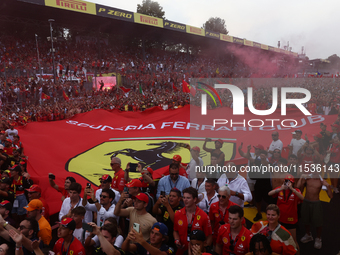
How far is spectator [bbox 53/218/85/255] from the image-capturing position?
300 centimetres

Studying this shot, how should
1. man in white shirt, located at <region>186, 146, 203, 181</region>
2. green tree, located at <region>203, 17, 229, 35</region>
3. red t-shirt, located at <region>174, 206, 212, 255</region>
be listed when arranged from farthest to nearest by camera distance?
green tree, located at <region>203, 17, 229, 35</region>, man in white shirt, located at <region>186, 146, 203, 181</region>, red t-shirt, located at <region>174, 206, 212, 255</region>

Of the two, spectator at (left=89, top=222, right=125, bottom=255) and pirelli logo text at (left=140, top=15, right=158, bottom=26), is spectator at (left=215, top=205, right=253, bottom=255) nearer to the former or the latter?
spectator at (left=89, top=222, right=125, bottom=255)

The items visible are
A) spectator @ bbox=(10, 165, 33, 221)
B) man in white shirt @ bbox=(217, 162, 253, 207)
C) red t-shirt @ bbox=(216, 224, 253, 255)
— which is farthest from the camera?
spectator @ bbox=(10, 165, 33, 221)

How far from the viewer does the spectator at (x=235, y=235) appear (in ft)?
9.86

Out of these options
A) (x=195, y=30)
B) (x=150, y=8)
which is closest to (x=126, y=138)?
(x=195, y=30)

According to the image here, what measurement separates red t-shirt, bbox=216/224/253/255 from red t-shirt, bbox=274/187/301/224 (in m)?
1.23

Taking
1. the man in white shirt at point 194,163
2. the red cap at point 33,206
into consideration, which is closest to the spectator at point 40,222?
the red cap at point 33,206

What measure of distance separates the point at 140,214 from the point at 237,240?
1.27 meters

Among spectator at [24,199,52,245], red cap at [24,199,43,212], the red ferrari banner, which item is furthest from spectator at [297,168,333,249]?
red cap at [24,199,43,212]

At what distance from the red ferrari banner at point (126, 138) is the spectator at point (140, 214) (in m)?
2.19

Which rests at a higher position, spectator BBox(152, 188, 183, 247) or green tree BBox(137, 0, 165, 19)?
green tree BBox(137, 0, 165, 19)

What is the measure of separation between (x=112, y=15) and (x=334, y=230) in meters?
24.7

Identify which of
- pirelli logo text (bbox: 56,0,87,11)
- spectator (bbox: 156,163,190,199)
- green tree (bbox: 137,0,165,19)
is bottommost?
spectator (bbox: 156,163,190,199)

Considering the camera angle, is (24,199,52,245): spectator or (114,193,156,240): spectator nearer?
(114,193,156,240): spectator
